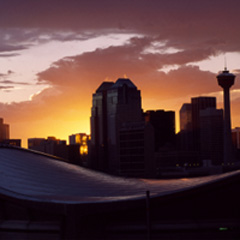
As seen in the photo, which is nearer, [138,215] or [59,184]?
[138,215]

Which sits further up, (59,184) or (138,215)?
(59,184)

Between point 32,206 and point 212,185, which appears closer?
point 212,185

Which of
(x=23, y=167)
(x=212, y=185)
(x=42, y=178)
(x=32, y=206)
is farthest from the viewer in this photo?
(x=23, y=167)

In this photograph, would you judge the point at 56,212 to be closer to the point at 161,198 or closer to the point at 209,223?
the point at 161,198

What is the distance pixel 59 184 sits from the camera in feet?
140

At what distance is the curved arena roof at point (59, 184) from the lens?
35.1m

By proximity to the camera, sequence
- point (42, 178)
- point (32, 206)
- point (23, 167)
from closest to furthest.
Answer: point (32, 206), point (42, 178), point (23, 167)

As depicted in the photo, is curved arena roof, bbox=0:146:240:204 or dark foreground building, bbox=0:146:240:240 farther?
curved arena roof, bbox=0:146:240:204

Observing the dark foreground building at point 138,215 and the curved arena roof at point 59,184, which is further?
the curved arena roof at point 59,184

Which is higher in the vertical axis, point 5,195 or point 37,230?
point 5,195

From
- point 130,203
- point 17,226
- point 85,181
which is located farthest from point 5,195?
point 85,181

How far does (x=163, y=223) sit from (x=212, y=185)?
3.84 m

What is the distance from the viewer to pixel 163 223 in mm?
30672

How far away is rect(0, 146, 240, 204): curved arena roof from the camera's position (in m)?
35.1
